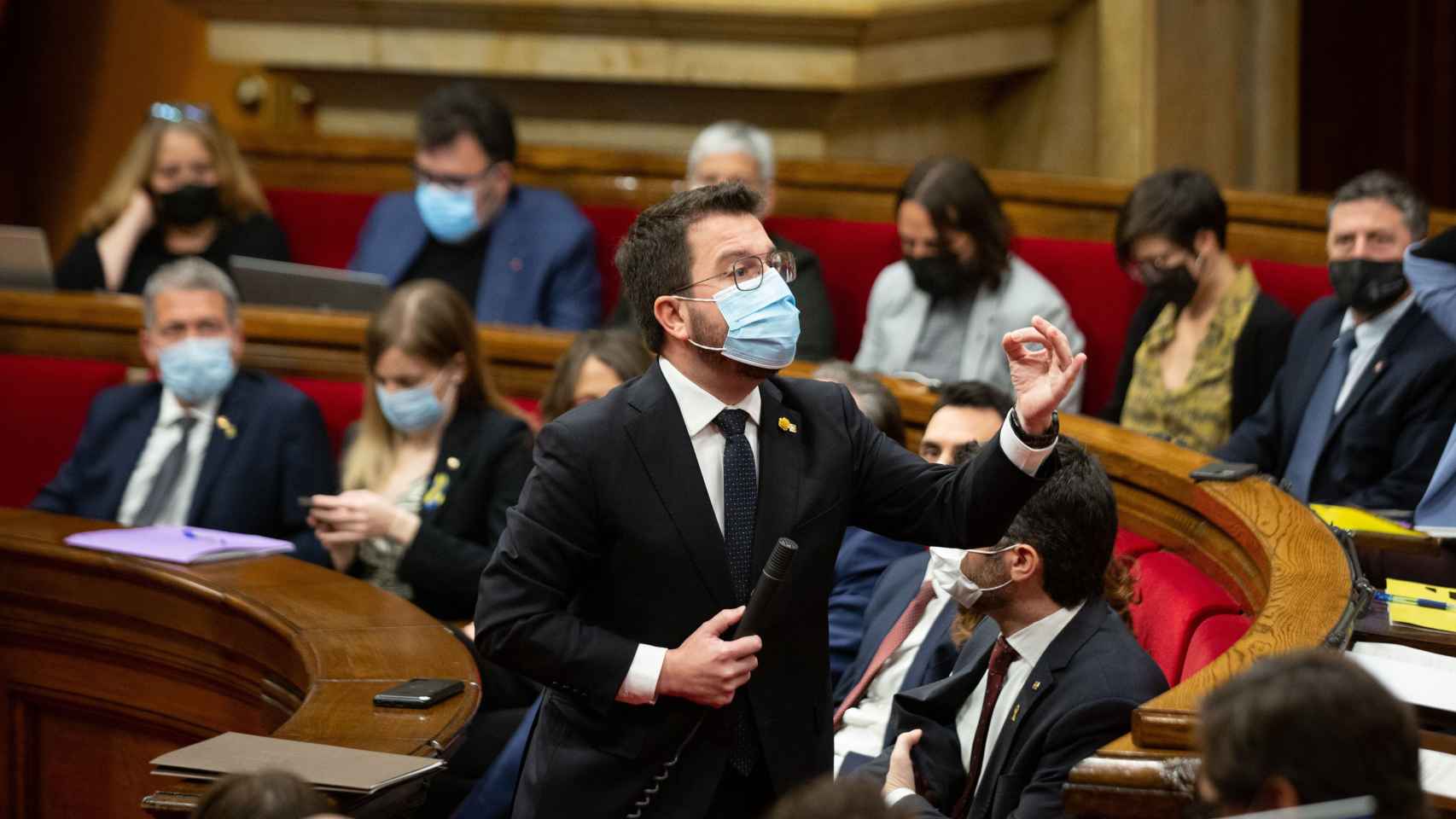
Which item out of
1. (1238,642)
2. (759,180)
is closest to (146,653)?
(1238,642)

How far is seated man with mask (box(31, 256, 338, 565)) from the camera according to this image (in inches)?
141

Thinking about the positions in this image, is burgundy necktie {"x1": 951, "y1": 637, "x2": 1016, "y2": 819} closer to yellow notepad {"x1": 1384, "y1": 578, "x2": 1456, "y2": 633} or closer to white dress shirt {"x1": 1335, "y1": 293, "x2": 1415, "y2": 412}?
yellow notepad {"x1": 1384, "y1": 578, "x2": 1456, "y2": 633}

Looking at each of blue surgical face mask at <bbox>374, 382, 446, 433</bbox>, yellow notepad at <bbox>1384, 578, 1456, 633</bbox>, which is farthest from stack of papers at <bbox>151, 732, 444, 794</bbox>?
blue surgical face mask at <bbox>374, 382, 446, 433</bbox>

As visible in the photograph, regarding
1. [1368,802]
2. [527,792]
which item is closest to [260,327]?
[527,792]

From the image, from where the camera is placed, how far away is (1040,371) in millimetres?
1776

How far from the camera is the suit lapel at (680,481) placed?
184 centimetres

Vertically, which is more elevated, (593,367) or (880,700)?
(593,367)

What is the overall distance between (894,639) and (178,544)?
1.27 m

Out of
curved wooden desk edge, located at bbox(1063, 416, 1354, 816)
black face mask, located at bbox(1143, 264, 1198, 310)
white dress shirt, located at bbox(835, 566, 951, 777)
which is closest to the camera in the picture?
curved wooden desk edge, located at bbox(1063, 416, 1354, 816)

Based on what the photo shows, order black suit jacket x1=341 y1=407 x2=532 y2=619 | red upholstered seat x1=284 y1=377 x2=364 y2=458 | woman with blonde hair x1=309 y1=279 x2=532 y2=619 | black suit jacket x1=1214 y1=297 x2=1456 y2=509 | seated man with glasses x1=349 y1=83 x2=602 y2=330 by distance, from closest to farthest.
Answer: black suit jacket x1=1214 y1=297 x2=1456 y2=509 → black suit jacket x1=341 y1=407 x2=532 y2=619 → woman with blonde hair x1=309 y1=279 x2=532 y2=619 → red upholstered seat x1=284 y1=377 x2=364 y2=458 → seated man with glasses x1=349 y1=83 x2=602 y2=330

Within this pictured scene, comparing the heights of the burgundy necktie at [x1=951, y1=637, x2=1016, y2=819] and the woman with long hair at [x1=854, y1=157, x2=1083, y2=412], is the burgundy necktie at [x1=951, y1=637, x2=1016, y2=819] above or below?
below

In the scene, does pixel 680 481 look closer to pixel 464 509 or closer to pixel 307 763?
pixel 307 763

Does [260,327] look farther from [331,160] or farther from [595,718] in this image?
[595,718]

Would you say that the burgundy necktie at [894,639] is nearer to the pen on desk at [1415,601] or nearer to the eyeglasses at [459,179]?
the pen on desk at [1415,601]
